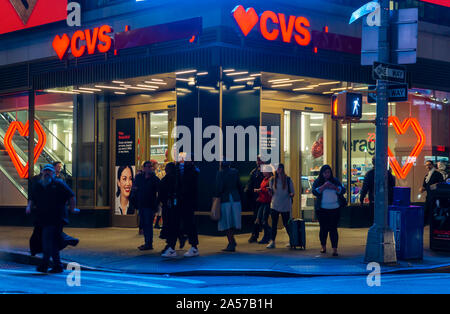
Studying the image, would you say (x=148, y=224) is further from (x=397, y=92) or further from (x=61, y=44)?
(x=61, y=44)

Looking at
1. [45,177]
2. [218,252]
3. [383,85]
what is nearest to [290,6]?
[383,85]

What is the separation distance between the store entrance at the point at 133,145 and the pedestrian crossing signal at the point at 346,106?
7.17 meters

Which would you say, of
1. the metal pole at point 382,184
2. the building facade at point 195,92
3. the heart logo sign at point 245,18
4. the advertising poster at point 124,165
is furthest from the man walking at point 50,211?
the advertising poster at point 124,165

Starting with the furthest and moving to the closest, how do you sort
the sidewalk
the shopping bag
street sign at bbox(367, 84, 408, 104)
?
the shopping bag < street sign at bbox(367, 84, 408, 104) < the sidewalk

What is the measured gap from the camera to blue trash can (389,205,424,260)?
12.1 metres

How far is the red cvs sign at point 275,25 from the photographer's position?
49.5ft

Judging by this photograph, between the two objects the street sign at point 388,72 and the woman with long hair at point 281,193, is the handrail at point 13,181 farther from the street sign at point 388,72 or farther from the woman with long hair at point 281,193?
the street sign at point 388,72

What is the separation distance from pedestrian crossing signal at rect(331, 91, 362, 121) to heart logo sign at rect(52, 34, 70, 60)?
917cm

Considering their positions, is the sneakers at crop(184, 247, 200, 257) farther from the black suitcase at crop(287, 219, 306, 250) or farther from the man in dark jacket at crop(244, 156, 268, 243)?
the man in dark jacket at crop(244, 156, 268, 243)

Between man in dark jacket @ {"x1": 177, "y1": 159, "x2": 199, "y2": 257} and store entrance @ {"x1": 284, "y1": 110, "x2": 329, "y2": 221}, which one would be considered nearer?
man in dark jacket @ {"x1": 177, "y1": 159, "x2": 199, "y2": 257}

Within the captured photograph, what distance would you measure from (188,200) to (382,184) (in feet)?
12.0

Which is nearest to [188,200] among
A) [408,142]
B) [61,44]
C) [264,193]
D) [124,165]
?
[264,193]

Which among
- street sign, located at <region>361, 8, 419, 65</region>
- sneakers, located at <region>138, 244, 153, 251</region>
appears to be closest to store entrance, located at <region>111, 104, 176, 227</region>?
sneakers, located at <region>138, 244, 153, 251</region>
